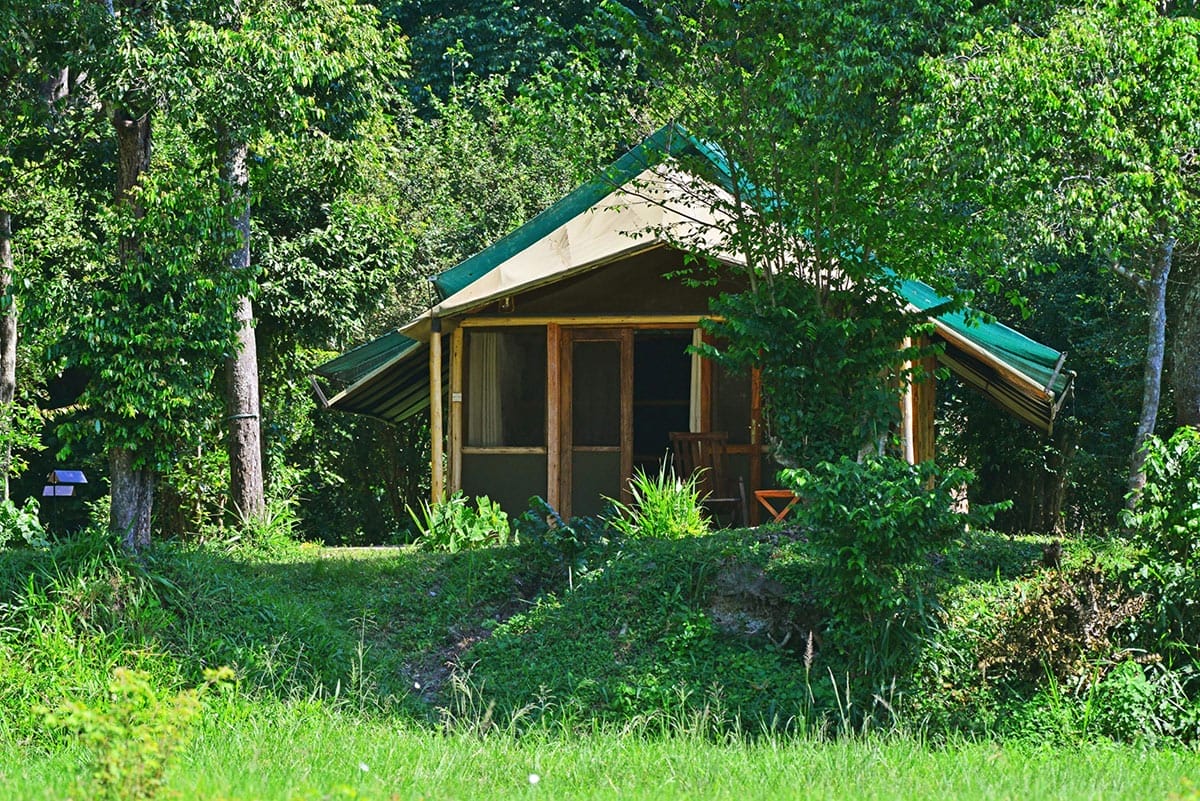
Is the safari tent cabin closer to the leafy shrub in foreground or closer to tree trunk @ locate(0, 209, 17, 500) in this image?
tree trunk @ locate(0, 209, 17, 500)

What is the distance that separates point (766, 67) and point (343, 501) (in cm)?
1242

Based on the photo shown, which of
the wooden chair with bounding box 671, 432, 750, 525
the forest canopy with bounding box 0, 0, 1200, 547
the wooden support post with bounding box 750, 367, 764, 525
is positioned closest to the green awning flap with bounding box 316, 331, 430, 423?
the forest canopy with bounding box 0, 0, 1200, 547

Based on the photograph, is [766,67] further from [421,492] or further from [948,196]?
[421,492]

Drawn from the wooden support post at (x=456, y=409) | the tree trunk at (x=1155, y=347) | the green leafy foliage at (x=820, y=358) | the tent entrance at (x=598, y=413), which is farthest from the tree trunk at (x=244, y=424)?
the tree trunk at (x=1155, y=347)

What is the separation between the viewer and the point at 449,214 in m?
21.3

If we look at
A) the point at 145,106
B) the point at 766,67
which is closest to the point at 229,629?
the point at 145,106

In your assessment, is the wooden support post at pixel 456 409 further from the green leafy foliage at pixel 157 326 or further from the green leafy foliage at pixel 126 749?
the green leafy foliage at pixel 126 749

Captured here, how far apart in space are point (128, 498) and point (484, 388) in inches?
204

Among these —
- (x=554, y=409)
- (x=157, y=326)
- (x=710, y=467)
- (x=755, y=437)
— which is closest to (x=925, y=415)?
(x=755, y=437)

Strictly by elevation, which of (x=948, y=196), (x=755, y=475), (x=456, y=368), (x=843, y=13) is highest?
(x=843, y=13)

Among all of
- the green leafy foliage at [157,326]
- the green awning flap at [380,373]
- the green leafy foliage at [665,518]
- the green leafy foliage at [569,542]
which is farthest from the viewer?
the green awning flap at [380,373]

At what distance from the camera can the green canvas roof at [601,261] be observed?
11328mm

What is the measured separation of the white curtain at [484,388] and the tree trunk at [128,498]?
491 cm

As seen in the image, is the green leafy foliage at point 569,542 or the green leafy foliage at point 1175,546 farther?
the green leafy foliage at point 569,542
